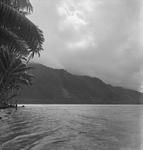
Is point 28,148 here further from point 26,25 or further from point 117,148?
point 26,25

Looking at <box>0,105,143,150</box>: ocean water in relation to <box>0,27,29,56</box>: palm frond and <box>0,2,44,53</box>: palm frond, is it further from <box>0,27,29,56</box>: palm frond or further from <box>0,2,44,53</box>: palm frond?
<box>0,2,44,53</box>: palm frond

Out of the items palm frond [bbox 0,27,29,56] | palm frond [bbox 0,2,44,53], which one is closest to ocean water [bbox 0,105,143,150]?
palm frond [bbox 0,27,29,56]

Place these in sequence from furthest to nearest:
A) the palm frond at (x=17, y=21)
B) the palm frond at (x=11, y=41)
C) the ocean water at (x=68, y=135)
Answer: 1. the palm frond at (x=11, y=41)
2. the palm frond at (x=17, y=21)
3. the ocean water at (x=68, y=135)

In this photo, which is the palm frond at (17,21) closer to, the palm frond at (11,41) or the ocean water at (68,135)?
the palm frond at (11,41)

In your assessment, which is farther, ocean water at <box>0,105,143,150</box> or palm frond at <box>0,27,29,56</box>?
palm frond at <box>0,27,29,56</box>

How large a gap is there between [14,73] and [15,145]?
24610 mm

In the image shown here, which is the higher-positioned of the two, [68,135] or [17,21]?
[17,21]

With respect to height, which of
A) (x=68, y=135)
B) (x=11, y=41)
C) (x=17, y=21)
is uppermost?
(x=17, y=21)

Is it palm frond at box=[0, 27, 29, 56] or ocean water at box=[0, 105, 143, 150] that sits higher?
palm frond at box=[0, 27, 29, 56]

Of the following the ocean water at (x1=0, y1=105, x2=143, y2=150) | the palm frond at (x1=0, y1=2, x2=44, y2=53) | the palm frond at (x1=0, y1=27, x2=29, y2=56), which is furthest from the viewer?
the palm frond at (x1=0, y1=27, x2=29, y2=56)

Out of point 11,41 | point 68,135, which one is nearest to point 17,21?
point 11,41

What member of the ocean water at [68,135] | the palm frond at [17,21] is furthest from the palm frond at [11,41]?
the ocean water at [68,135]

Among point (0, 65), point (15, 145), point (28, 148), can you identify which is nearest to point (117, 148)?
point (28, 148)

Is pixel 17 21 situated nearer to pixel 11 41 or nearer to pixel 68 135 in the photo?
pixel 11 41
